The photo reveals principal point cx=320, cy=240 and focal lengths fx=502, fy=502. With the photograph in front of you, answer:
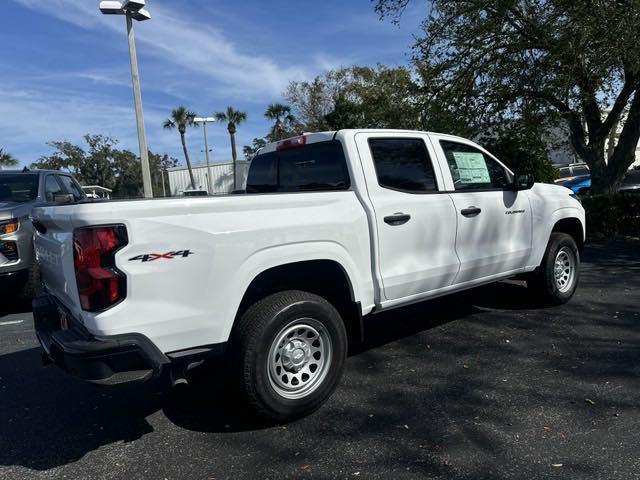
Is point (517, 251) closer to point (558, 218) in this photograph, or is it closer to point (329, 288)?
point (558, 218)

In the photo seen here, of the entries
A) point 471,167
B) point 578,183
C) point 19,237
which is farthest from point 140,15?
point 578,183

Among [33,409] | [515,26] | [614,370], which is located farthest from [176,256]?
[515,26]

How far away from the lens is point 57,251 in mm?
3014

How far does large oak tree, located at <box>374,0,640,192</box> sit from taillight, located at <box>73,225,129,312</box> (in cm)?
969

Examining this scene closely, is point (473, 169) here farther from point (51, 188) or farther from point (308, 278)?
point (51, 188)

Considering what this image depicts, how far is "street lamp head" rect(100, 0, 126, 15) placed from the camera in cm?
1247

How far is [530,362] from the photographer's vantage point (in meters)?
4.10

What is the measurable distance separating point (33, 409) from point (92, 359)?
5.10 ft

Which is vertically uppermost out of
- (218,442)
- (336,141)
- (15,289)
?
(336,141)

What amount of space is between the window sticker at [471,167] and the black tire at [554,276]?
1.23 m

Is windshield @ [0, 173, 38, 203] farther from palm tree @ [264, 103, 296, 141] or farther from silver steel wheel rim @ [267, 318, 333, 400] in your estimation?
palm tree @ [264, 103, 296, 141]

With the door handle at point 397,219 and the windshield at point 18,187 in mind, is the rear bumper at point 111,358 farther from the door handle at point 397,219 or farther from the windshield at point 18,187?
the windshield at point 18,187

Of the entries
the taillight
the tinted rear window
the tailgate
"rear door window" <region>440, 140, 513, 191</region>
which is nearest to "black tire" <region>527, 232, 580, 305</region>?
"rear door window" <region>440, 140, 513, 191</region>

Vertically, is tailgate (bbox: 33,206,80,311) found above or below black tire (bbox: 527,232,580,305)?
above
